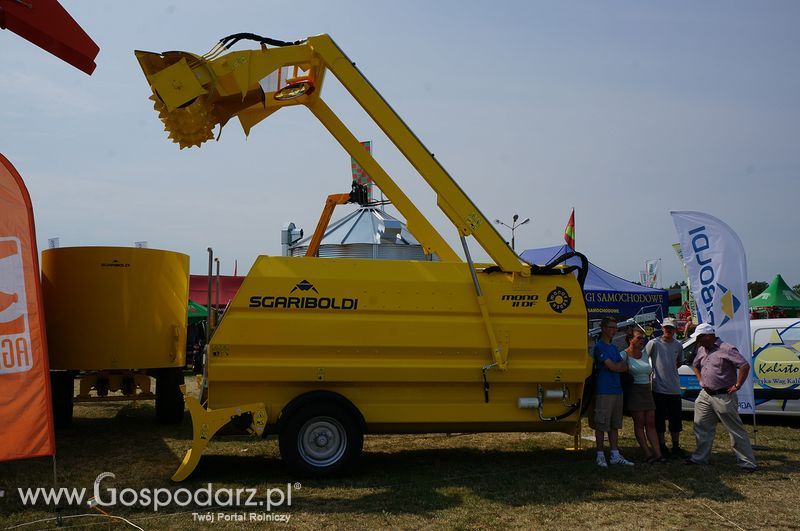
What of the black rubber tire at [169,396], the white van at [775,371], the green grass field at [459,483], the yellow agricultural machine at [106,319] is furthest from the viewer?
the black rubber tire at [169,396]

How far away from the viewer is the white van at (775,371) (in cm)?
1005

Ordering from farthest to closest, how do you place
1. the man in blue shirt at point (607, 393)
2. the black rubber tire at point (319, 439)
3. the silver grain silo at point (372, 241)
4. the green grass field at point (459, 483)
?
the silver grain silo at point (372, 241), the man in blue shirt at point (607, 393), the black rubber tire at point (319, 439), the green grass field at point (459, 483)

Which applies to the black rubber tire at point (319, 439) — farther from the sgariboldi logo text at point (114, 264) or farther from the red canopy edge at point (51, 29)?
the sgariboldi logo text at point (114, 264)

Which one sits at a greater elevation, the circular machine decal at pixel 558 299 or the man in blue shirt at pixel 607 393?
the circular machine decal at pixel 558 299

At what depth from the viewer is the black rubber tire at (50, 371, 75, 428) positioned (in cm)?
1011

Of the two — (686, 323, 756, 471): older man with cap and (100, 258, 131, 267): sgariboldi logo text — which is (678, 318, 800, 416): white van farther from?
Result: (100, 258, 131, 267): sgariboldi logo text

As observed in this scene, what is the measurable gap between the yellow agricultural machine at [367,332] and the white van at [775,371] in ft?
14.3

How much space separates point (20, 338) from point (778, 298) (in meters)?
29.5

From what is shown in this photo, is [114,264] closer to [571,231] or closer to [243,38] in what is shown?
[243,38]

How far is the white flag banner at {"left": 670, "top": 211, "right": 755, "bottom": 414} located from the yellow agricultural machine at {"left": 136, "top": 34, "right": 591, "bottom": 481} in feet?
8.58

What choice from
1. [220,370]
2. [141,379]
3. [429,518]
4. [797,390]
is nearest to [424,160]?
[220,370]

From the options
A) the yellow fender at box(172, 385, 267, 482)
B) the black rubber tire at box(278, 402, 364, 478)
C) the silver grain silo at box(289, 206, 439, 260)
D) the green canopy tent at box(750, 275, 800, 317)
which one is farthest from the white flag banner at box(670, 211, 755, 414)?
the green canopy tent at box(750, 275, 800, 317)

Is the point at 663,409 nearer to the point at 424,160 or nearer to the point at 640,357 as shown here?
the point at 640,357

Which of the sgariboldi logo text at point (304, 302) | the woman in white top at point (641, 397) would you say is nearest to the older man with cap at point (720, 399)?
the woman in white top at point (641, 397)
